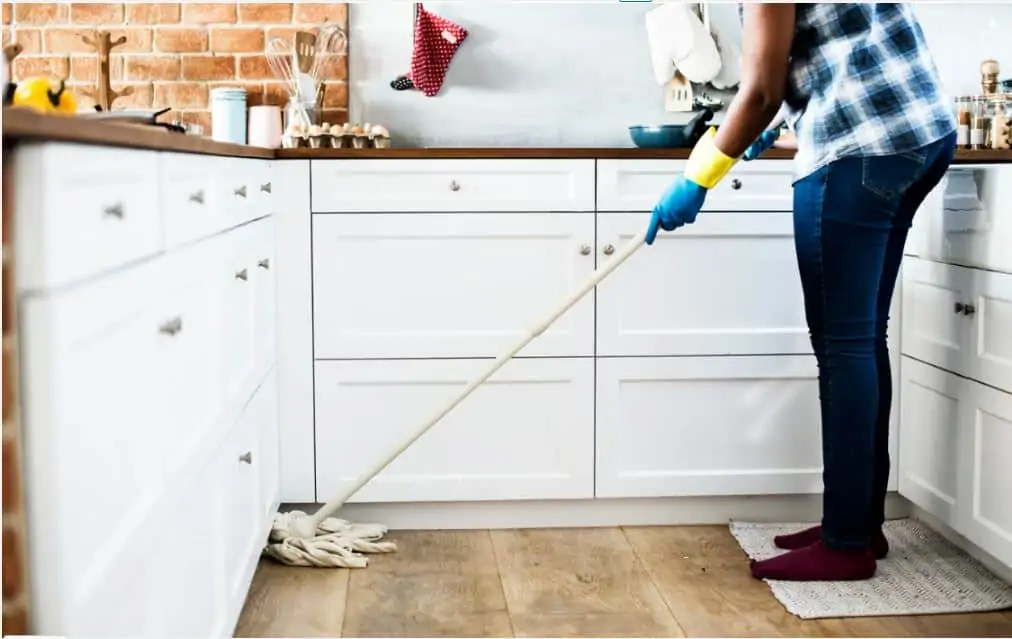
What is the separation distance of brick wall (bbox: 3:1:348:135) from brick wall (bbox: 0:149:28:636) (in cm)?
231

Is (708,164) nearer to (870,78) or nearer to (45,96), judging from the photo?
(870,78)

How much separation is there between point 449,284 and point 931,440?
114 centimetres

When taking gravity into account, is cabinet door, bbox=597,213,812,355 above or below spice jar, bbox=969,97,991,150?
below

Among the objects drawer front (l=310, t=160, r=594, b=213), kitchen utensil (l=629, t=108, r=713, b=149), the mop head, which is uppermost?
kitchen utensil (l=629, t=108, r=713, b=149)

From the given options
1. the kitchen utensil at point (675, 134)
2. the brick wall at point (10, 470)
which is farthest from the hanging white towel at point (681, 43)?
the brick wall at point (10, 470)

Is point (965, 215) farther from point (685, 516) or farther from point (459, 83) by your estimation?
point (459, 83)

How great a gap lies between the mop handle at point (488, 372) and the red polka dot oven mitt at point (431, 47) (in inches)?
36.1

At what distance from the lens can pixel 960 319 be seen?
2.51 meters

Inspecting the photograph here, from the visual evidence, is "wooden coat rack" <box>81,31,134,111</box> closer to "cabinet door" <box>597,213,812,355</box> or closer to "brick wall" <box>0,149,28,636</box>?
"cabinet door" <box>597,213,812,355</box>

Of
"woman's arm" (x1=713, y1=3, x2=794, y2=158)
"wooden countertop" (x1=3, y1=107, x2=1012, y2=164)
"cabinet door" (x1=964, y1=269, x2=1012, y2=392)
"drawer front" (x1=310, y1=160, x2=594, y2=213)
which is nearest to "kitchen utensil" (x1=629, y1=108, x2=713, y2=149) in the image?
"wooden countertop" (x1=3, y1=107, x2=1012, y2=164)

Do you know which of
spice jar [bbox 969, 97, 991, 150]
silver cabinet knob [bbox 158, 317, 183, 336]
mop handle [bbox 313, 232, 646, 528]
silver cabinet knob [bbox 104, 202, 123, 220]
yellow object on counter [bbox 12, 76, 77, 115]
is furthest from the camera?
spice jar [bbox 969, 97, 991, 150]

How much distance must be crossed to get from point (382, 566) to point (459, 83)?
1382 mm

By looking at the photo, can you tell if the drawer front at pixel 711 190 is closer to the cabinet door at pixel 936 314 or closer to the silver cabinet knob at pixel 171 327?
the cabinet door at pixel 936 314

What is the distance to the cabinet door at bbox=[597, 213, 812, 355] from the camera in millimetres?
2834
